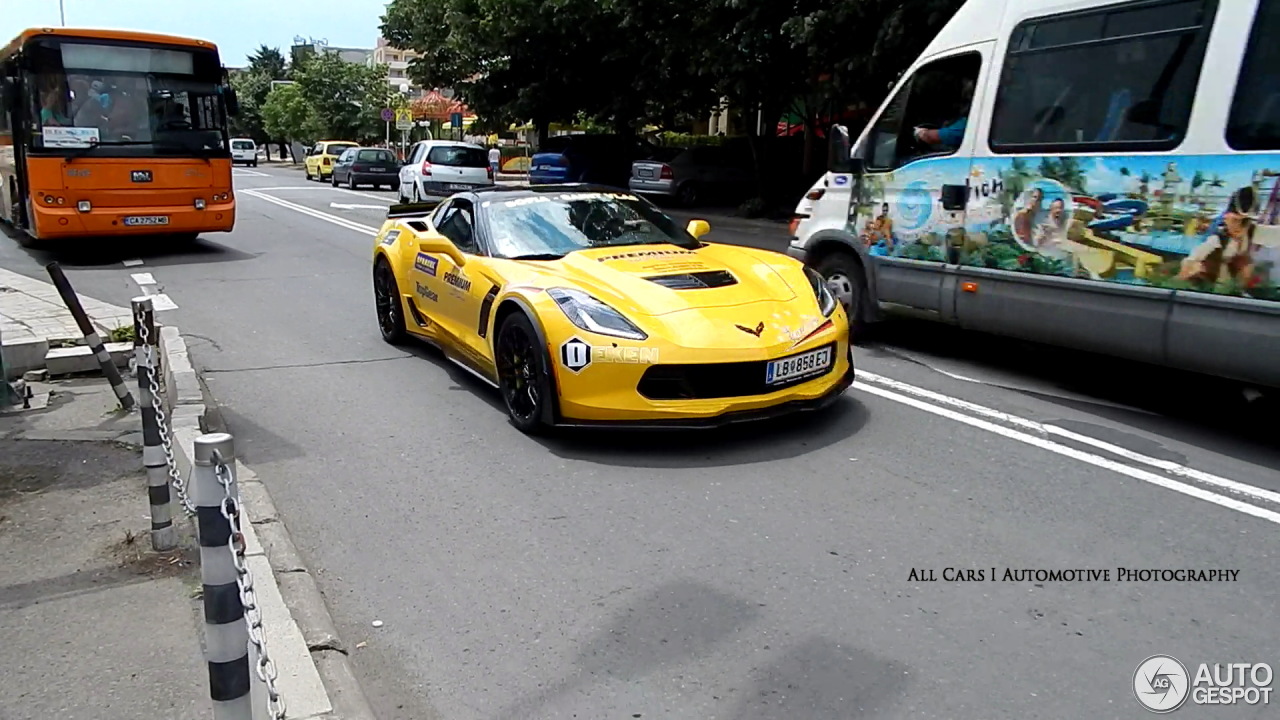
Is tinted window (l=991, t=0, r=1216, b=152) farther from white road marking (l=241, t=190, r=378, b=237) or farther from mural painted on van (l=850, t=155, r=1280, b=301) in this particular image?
white road marking (l=241, t=190, r=378, b=237)

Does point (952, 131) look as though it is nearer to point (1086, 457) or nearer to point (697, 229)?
point (697, 229)

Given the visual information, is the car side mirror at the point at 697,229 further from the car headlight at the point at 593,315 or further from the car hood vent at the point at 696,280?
the car headlight at the point at 593,315

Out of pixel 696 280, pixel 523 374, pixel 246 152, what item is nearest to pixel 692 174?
pixel 696 280

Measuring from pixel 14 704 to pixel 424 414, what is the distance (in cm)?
329

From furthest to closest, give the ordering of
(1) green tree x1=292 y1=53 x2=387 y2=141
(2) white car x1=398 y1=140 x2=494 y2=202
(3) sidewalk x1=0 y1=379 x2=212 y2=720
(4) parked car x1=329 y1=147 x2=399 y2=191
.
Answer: (1) green tree x1=292 y1=53 x2=387 y2=141, (4) parked car x1=329 y1=147 x2=399 y2=191, (2) white car x1=398 y1=140 x2=494 y2=202, (3) sidewalk x1=0 y1=379 x2=212 y2=720

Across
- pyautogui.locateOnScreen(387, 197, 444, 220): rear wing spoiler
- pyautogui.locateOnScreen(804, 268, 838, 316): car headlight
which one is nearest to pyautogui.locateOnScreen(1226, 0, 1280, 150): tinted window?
pyautogui.locateOnScreen(804, 268, 838, 316): car headlight

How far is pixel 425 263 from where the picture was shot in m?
7.43

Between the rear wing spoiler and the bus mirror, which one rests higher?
the bus mirror

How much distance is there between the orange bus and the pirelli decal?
9.39 meters

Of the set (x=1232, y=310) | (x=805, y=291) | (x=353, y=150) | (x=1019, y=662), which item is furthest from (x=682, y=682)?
(x=353, y=150)

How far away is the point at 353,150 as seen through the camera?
3581 cm

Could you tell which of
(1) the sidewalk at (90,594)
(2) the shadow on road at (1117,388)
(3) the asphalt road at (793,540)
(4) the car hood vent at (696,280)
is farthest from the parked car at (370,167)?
(4) the car hood vent at (696,280)

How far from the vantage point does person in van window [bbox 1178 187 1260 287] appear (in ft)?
17.3

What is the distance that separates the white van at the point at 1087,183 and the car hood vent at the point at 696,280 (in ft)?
6.61
